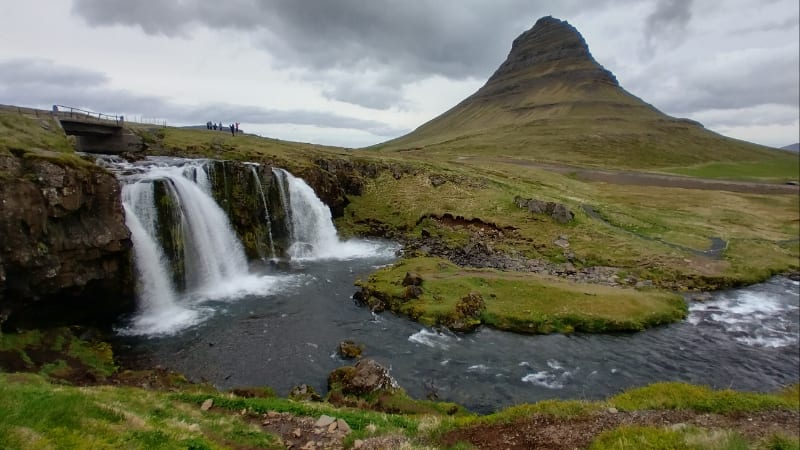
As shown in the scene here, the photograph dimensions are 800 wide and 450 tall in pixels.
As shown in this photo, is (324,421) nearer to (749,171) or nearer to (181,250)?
(181,250)

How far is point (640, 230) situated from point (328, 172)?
46168 mm

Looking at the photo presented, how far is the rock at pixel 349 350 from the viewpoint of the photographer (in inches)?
1067

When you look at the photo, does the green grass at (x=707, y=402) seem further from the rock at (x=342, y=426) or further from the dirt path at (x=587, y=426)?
the rock at (x=342, y=426)

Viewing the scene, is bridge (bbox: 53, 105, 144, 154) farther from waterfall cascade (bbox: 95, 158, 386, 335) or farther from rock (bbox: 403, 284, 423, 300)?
rock (bbox: 403, 284, 423, 300)

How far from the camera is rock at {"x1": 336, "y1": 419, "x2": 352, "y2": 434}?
15.2m

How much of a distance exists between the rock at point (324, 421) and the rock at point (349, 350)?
1093 cm

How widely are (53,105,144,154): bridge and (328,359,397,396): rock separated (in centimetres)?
4508

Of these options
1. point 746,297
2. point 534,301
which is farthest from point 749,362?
point 746,297

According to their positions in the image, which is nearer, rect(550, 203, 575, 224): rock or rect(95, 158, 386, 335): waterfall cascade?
rect(95, 158, 386, 335): waterfall cascade

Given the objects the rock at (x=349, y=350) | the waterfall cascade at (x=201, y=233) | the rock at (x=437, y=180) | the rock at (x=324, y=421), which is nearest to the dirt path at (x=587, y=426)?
the rock at (x=324, y=421)

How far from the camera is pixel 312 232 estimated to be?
55125mm

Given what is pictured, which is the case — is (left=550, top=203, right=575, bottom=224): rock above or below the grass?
above

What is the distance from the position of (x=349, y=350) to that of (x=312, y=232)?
29.8 meters

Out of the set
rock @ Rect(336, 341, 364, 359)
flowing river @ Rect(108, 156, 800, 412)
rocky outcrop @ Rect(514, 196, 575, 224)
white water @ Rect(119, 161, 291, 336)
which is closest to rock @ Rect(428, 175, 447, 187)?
rocky outcrop @ Rect(514, 196, 575, 224)
